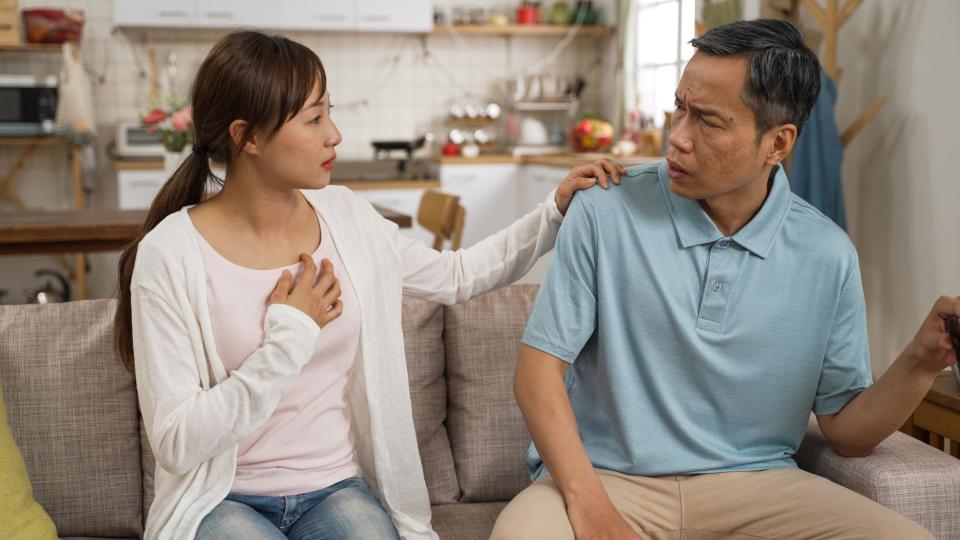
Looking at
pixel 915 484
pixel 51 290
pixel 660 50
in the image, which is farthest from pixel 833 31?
pixel 51 290

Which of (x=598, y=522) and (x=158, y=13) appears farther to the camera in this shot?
(x=158, y=13)

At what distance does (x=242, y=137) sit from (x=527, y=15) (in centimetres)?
481

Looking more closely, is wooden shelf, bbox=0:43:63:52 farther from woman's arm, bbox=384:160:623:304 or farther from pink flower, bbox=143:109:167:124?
woman's arm, bbox=384:160:623:304

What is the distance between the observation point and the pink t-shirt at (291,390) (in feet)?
4.89

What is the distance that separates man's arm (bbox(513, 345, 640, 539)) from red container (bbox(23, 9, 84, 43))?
4761 mm

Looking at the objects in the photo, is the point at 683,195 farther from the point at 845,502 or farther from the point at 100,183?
the point at 100,183

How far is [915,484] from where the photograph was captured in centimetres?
153

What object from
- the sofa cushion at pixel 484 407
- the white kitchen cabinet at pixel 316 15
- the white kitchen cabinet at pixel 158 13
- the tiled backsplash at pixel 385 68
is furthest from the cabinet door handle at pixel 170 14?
the sofa cushion at pixel 484 407

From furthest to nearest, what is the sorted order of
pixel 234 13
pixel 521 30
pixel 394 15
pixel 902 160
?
pixel 521 30
pixel 394 15
pixel 234 13
pixel 902 160

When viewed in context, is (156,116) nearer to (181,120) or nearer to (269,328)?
(181,120)

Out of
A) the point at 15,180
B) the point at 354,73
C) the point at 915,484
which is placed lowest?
the point at 15,180

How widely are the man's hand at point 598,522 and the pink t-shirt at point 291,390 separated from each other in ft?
1.23

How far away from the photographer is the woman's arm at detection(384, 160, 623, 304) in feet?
5.64

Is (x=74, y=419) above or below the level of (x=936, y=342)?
below
